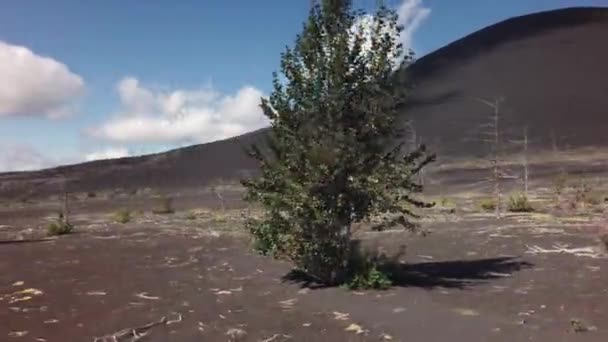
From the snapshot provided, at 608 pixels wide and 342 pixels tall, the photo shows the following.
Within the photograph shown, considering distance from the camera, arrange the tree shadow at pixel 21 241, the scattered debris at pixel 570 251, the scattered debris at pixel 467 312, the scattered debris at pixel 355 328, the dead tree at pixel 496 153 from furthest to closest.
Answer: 1. the dead tree at pixel 496 153
2. the tree shadow at pixel 21 241
3. the scattered debris at pixel 570 251
4. the scattered debris at pixel 467 312
5. the scattered debris at pixel 355 328

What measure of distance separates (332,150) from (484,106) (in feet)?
310

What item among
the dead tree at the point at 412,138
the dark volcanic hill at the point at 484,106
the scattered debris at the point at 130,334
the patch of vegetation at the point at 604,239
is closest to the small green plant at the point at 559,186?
the dead tree at the point at 412,138

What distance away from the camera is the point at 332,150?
14133 millimetres

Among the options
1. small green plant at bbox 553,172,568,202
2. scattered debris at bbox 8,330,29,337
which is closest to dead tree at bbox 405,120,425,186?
small green plant at bbox 553,172,568,202

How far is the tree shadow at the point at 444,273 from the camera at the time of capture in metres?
14.8

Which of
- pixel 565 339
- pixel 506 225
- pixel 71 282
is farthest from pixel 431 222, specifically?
pixel 565 339

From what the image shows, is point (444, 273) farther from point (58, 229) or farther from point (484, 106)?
point (484, 106)

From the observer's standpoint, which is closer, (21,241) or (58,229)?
(21,241)

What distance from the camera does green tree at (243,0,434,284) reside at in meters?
14.2

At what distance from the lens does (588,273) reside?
48.7 feet

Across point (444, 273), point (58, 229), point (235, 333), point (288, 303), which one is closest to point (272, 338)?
point (235, 333)

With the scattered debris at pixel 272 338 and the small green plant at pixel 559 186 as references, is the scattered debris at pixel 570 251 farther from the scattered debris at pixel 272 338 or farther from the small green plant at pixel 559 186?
the small green plant at pixel 559 186

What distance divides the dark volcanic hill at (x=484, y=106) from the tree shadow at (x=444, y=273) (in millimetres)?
69746

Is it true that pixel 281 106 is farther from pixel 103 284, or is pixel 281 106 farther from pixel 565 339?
pixel 565 339
